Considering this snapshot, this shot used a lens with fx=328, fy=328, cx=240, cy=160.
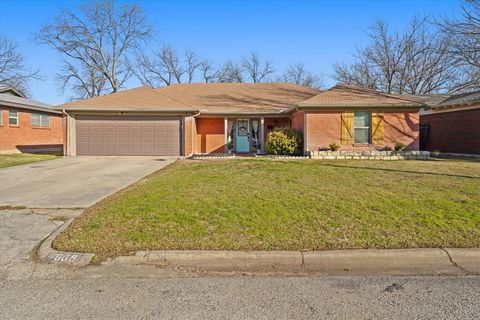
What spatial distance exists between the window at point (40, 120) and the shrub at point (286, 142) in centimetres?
1742

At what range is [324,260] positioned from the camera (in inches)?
164

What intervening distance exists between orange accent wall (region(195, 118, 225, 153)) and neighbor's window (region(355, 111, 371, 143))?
7.59 metres

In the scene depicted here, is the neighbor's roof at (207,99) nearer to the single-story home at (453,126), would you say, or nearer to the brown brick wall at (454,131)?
the single-story home at (453,126)

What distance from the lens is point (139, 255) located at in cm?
421

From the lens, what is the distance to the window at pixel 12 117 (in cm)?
2056

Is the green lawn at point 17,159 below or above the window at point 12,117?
below

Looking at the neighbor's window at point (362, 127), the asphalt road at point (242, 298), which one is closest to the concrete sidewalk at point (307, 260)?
the asphalt road at point (242, 298)

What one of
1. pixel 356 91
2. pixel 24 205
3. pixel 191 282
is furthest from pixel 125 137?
pixel 191 282

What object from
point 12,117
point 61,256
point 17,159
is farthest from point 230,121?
point 61,256

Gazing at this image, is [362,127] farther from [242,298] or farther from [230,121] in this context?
[242,298]

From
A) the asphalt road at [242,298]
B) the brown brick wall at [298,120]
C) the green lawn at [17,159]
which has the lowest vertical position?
the asphalt road at [242,298]

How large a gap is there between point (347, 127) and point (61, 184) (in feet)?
41.2

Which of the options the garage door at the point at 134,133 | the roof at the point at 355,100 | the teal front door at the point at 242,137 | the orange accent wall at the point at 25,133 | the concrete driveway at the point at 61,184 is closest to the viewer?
the concrete driveway at the point at 61,184

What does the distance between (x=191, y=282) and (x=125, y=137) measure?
15284 millimetres
